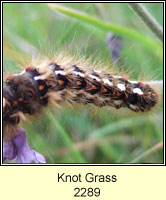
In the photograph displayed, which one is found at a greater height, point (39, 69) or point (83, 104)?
point (39, 69)

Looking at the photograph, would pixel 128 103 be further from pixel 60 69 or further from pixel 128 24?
pixel 128 24

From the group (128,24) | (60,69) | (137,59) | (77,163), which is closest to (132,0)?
(60,69)

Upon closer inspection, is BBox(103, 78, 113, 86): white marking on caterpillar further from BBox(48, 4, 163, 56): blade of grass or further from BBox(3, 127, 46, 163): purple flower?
BBox(3, 127, 46, 163): purple flower

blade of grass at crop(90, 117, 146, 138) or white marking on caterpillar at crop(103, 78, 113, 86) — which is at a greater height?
white marking on caterpillar at crop(103, 78, 113, 86)

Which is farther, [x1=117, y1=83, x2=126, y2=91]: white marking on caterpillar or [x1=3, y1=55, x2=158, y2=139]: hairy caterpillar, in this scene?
[x1=117, y1=83, x2=126, y2=91]: white marking on caterpillar

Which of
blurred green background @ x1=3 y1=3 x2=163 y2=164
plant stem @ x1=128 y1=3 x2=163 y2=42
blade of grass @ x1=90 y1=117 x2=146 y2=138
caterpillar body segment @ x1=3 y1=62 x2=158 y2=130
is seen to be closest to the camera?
caterpillar body segment @ x1=3 y1=62 x2=158 y2=130

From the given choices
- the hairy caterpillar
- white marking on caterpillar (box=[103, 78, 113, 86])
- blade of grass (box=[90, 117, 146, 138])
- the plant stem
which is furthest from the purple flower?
blade of grass (box=[90, 117, 146, 138])

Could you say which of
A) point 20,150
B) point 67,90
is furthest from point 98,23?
point 20,150

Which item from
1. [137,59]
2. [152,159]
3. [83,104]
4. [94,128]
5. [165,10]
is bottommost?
[152,159]

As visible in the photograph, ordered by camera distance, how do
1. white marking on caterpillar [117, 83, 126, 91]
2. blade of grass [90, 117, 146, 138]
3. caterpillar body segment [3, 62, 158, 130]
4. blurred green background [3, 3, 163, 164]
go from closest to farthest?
caterpillar body segment [3, 62, 158, 130] → white marking on caterpillar [117, 83, 126, 91] → blurred green background [3, 3, 163, 164] → blade of grass [90, 117, 146, 138]
